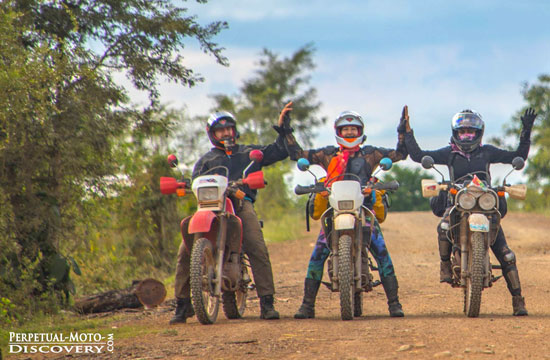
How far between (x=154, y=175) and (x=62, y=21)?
6.42 meters

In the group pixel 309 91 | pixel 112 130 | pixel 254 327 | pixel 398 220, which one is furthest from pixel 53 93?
pixel 309 91

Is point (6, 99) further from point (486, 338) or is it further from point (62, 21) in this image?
point (486, 338)

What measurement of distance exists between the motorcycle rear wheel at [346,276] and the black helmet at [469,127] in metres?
1.77

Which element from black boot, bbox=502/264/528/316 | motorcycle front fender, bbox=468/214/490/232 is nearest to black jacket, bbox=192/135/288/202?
motorcycle front fender, bbox=468/214/490/232

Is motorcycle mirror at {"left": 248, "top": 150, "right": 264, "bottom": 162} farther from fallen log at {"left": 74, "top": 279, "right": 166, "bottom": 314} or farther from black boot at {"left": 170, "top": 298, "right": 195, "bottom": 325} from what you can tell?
fallen log at {"left": 74, "top": 279, "right": 166, "bottom": 314}

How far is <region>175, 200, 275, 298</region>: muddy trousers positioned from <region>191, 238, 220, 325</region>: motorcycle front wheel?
17.9 inches

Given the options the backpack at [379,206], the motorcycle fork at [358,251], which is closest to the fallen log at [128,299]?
the backpack at [379,206]

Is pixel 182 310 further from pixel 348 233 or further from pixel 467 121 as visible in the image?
pixel 467 121

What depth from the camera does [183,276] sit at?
30.5 feet

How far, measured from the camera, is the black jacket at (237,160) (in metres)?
9.60

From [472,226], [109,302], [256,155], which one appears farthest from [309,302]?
[109,302]

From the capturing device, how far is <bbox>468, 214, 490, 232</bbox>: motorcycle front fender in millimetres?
8727

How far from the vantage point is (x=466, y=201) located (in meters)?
8.88

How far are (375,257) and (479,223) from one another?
1140 millimetres
